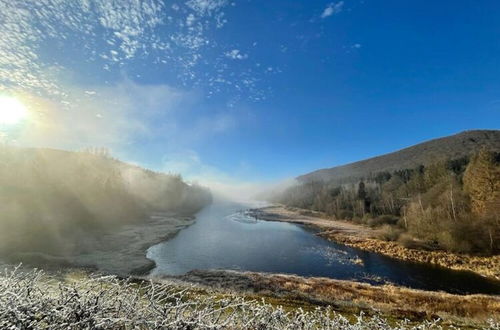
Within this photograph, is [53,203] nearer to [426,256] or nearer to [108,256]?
[108,256]

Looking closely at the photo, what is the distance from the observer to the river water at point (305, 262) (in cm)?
3503

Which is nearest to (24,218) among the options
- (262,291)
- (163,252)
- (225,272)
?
(163,252)

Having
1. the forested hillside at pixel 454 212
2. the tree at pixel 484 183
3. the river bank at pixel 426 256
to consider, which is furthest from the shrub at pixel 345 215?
the tree at pixel 484 183

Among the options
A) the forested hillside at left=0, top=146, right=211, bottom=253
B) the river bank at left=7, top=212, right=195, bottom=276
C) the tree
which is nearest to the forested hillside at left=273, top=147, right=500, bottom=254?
the tree

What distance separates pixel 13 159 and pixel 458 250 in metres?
87.7

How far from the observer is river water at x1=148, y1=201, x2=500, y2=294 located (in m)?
35.0

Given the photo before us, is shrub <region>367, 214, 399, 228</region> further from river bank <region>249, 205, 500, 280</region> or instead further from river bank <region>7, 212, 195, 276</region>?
river bank <region>7, 212, 195, 276</region>

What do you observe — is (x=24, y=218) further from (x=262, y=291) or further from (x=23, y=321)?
(x=23, y=321)

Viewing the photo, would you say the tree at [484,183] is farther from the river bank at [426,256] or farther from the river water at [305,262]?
the river water at [305,262]

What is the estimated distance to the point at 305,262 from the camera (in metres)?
44.3

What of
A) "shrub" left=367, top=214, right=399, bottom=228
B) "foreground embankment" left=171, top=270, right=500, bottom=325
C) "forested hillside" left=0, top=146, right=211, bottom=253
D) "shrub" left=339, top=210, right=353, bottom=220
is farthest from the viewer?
"shrub" left=339, top=210, right=353, bottom=220

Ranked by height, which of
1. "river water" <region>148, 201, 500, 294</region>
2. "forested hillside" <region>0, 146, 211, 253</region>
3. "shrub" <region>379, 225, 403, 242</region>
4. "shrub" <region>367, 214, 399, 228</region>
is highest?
"forested hillside" <region>0, 146, 211, 253</region>

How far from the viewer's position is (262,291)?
27.5 meters

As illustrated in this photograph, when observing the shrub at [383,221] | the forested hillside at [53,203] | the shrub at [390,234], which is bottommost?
the shrub at [390,234]
